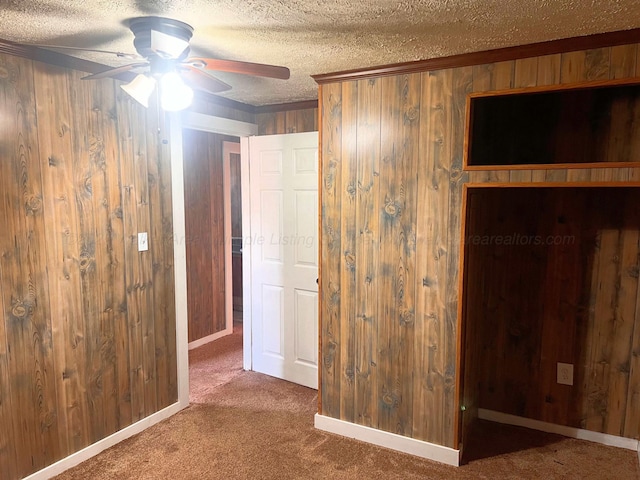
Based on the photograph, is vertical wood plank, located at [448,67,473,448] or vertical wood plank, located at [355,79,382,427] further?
vertical wood plank, located at [355,79,382,427]

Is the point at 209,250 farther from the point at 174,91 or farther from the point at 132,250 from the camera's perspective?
the point at 174,91

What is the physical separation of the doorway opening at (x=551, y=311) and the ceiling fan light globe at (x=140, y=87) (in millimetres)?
1703

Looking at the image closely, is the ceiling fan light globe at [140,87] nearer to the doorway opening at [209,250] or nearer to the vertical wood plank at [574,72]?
the vertical wood plank at [574,72]

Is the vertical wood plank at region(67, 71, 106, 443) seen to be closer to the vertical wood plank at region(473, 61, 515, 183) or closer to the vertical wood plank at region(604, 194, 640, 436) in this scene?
the vertical wood plank at region(473, 61, 515, 183)

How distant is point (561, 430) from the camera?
2926mm

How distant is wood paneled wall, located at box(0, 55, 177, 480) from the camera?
2270mm

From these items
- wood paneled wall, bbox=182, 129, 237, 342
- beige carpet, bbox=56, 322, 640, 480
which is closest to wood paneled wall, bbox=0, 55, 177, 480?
beige carpet, bbox=56, 322, 640, 480

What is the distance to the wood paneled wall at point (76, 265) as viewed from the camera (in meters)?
2.27

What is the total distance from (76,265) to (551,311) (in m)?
2.89

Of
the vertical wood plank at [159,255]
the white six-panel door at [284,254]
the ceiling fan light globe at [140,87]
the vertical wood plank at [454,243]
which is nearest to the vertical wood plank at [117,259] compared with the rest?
the vertical wood plank at [159,255]

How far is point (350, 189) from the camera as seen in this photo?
2789mm

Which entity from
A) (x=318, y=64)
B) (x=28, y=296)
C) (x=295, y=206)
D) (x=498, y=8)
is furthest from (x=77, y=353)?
(x=498, y=8)

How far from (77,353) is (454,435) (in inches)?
86.2

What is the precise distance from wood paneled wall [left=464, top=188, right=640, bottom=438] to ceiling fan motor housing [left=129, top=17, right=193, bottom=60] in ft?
5.44
